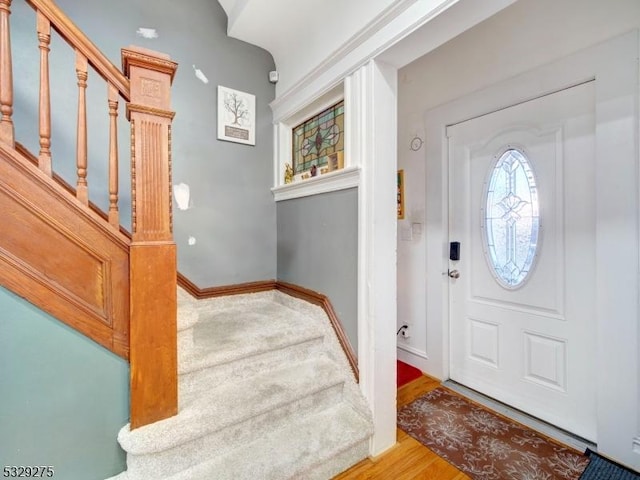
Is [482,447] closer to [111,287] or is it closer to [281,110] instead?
[111,287]

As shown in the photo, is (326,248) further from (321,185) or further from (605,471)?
(605,471)

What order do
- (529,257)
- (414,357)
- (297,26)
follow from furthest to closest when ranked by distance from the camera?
(414,357) → (297,26) → (529,257)

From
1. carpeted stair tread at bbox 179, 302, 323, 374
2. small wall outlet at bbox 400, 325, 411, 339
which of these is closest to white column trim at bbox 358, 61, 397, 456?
carpeted stair tread at bbox 179, 302, 323, 374

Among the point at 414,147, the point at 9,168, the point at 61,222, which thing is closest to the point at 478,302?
the point at 414,147

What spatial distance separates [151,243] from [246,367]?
839 mm

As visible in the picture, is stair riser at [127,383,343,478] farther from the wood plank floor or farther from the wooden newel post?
the wood plank floor

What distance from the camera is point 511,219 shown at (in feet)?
6.33

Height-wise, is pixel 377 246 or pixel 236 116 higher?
pixel 236 116

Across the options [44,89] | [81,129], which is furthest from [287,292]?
[44,89]

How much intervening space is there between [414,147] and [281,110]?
116 cm

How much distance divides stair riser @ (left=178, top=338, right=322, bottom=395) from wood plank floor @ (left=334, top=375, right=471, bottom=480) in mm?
616

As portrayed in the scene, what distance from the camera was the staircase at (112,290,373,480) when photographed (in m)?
1.18

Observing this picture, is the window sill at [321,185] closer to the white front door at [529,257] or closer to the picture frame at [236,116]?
the picture frame at [236,116]

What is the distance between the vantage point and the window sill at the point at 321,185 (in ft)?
5.41
